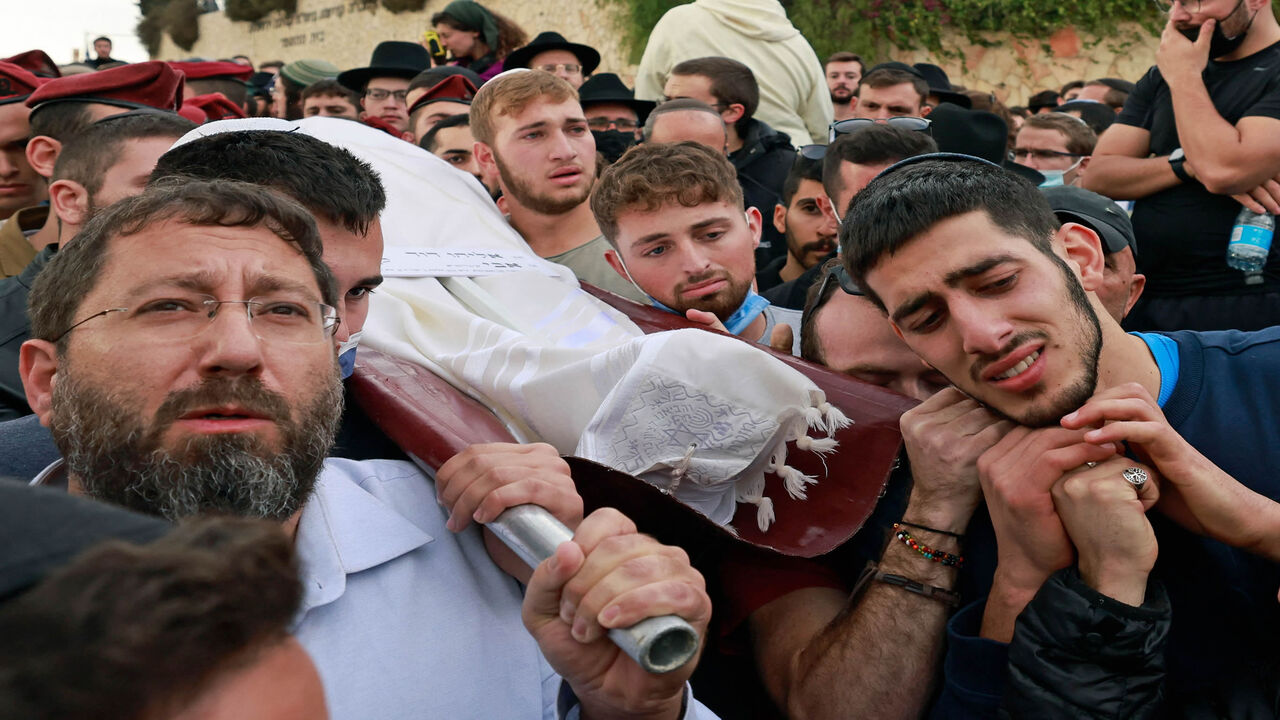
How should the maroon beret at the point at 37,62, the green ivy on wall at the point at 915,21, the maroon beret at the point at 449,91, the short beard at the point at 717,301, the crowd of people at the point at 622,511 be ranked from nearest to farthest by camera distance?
the crowd of people at the point at 622,511 < the short beard at the point at 717,301 < the maroon beret at the point at 37,62 < the maroon beret at the point at 449,91 < the green ivy on wall at the point at 915,21

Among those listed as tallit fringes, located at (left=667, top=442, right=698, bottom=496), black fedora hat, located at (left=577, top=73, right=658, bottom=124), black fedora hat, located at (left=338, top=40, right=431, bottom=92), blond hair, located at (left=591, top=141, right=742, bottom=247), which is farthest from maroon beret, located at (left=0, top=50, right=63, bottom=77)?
tallit fringes, located at (left=667, top=442, right=698, bottom=496)

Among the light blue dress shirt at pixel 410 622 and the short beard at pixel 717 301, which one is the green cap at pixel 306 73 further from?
the light blue dress shirt at pixel 410 622

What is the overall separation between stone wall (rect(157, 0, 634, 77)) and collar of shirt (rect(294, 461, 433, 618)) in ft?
38.8

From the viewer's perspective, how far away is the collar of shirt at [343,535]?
66.1 inches

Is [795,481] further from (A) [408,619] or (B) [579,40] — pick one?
(B) [579,40]

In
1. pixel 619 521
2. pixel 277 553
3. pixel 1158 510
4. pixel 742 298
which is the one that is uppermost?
pixel 277 553

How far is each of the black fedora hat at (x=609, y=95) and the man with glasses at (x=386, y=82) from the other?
1.60 m

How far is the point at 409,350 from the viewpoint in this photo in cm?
255

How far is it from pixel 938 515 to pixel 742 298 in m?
1.24

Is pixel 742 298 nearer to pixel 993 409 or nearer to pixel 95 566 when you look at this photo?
pixel 993 409

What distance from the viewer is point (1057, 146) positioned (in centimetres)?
550

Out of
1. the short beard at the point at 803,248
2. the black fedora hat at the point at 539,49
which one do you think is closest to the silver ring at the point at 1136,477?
the short beard at the point at 803,248

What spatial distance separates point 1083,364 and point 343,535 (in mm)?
1367

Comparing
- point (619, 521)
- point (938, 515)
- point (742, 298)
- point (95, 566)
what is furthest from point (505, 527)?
point (742, 298)
